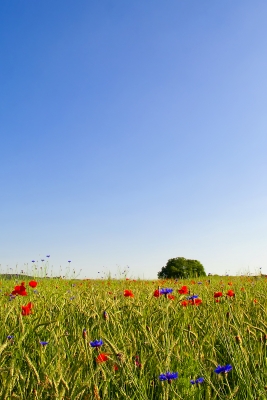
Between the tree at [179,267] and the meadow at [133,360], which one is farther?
the tree at [179,267]

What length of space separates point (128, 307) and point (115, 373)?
1.34 m

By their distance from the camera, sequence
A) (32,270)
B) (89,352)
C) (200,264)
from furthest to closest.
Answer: (200,264)
(32,270)
(89,352)

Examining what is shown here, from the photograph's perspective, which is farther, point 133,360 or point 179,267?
point 179,267

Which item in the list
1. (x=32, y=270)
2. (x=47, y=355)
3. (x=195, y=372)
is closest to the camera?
(x=195, y=372)

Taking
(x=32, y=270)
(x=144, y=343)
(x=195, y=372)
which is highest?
(x=32, y=270)

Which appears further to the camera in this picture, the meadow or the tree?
the tree

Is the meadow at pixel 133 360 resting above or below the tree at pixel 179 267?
below

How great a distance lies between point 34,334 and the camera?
9.59 ft

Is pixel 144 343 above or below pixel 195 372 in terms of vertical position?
above

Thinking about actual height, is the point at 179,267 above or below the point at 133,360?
above

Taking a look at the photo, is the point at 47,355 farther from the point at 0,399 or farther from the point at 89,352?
the point at 0,399

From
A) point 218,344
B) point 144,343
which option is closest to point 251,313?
point 218,344

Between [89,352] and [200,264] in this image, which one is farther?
[200,264]

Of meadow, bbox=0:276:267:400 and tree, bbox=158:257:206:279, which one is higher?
tree, bbox=158:257:206:279
